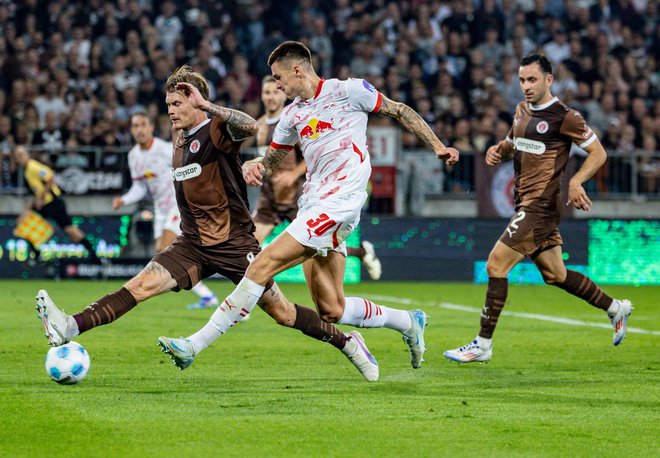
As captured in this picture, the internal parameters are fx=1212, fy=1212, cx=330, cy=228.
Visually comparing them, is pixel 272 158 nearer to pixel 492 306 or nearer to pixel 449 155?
pixel 449 155

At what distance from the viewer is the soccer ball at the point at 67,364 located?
792 cm

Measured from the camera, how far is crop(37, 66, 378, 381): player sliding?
8.27 metres

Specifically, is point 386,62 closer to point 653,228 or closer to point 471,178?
point 471,178

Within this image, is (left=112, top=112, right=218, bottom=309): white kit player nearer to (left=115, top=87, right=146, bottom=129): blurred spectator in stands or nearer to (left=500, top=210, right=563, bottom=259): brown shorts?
(left=500, top=210, right=563, bottom=259): brown shorts

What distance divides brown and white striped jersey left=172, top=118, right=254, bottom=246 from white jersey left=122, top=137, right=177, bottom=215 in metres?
6.13

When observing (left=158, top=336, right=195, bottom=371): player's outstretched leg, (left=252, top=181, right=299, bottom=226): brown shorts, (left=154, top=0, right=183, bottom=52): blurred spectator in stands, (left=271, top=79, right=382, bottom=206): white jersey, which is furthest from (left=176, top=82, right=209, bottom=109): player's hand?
(left=154, top=0, right=183, bottom=52): blurred spectator in stands

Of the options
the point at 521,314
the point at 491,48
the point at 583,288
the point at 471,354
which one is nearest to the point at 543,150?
the point at 583,288

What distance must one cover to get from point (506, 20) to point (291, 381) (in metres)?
18.6

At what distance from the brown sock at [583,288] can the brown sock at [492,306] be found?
765mm

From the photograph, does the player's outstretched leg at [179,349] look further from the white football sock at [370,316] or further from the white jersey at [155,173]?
the white jersey at [155,173]

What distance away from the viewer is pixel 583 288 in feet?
33.8

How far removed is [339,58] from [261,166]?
1625cm

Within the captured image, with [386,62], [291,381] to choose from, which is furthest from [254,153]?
[291,381]

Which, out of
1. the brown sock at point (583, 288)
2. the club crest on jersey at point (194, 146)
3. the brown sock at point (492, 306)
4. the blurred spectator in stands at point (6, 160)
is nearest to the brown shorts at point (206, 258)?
the club crest on jersey at point (194, 146)
